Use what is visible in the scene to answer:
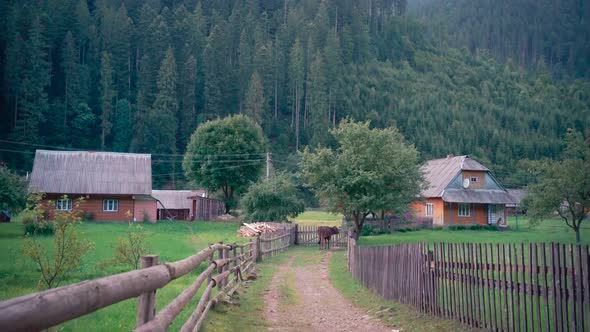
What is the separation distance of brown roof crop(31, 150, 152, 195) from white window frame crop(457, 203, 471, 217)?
99.9 feet

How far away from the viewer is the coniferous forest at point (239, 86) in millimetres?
80188

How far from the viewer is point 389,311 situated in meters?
12.2

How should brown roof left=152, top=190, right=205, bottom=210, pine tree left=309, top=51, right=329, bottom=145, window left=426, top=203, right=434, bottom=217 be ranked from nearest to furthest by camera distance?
window left=426, top=203, right=434, bottom=217 < brown roof left=152, top=190, right=205, bottom=210 < pine tree left=309, top=51, right=329, bottom=145

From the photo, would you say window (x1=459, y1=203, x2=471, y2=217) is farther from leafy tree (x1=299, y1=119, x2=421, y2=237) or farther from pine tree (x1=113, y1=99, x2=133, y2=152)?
pine tree (x1=113, y1=99, x2=133, y2=152)

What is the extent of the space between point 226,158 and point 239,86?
3621 centimetres

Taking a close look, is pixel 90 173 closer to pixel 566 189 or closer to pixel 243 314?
pixel 566 189

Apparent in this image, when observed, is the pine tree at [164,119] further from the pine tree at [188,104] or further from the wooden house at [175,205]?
the wooden house at [175,205]

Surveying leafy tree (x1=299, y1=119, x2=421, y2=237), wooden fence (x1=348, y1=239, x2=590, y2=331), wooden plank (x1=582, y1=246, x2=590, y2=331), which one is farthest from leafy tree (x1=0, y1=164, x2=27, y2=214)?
wooden plank (x1=582, y1=246, x2=590, y2=331)

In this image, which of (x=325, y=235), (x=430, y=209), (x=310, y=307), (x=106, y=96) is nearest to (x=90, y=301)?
(x=310, y=307)

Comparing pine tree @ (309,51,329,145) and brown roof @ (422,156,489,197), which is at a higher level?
pine tree @ (309,51,329,145)

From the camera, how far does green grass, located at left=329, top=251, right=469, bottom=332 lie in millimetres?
10115

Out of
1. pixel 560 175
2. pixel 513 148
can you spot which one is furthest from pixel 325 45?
pixel 560 175

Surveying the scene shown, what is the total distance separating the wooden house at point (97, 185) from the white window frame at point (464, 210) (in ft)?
98.7

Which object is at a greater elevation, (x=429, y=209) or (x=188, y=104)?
(x=188, y=104)
